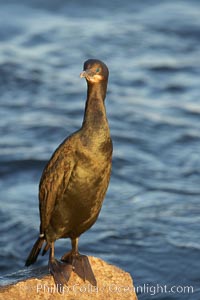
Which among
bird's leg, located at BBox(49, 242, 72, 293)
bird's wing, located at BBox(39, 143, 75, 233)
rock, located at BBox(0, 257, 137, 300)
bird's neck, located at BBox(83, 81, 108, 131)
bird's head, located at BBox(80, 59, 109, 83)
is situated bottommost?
rock, located at BBox(0, 257, 137, 300)

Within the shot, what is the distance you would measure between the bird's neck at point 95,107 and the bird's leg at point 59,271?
1067 millimetres

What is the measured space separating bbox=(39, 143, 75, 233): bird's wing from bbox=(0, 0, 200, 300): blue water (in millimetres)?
2198

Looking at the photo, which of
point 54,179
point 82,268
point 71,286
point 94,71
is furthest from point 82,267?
point 94,71

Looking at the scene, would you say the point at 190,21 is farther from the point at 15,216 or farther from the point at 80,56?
the point at 15,216

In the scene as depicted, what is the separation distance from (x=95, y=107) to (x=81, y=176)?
1.64 ft

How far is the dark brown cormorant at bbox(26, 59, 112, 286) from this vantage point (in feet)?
22.7

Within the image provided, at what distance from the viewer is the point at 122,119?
46.4 feet

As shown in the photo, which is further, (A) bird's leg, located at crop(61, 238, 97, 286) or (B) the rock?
(A) bird's leg, located at crop(61, 238, 97, 286)

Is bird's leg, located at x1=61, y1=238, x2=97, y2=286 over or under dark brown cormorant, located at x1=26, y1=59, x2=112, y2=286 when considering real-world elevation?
under

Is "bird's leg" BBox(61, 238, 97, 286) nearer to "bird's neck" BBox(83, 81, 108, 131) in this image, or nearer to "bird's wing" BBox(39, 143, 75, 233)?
"bird's wing" BBox(39, 143, 75, 233)

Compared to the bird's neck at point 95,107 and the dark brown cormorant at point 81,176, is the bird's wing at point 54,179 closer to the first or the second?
the dark brown cormorant at point 81,176

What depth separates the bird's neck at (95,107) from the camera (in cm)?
695

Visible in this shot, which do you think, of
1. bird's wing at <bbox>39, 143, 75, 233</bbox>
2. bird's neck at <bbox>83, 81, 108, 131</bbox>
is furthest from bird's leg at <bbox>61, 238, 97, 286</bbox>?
bird's neck at <bbox>83, 81, 108, 131</bbox>

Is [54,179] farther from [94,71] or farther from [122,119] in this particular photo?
[122,119]
